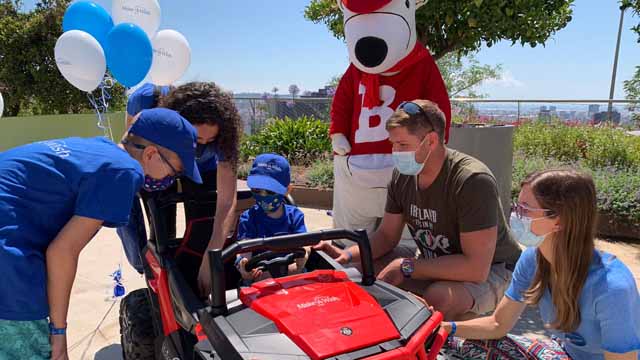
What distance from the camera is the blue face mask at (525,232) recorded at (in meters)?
1.65

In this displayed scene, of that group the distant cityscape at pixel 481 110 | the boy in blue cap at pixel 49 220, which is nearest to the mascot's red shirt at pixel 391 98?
the boy in blue cap at pixel 49 220

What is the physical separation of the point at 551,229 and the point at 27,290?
170 cm

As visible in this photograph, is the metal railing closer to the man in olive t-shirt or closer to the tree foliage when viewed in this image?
the tree foliage

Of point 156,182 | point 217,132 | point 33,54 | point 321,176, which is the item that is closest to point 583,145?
point 321,176

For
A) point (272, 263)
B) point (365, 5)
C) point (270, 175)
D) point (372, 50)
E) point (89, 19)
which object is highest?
point (89, 19)

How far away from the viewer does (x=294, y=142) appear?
825cm

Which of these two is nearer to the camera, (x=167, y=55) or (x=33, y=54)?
(x=167, y=55)

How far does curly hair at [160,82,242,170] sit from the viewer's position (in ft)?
7.17

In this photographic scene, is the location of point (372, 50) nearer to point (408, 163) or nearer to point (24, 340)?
point (408, 163)

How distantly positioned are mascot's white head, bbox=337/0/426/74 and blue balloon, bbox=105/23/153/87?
166 centimetres

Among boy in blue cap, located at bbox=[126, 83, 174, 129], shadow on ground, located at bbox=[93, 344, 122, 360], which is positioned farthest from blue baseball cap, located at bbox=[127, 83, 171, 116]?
shadow on ground, located at bbox=[93, 344, 122, 360]

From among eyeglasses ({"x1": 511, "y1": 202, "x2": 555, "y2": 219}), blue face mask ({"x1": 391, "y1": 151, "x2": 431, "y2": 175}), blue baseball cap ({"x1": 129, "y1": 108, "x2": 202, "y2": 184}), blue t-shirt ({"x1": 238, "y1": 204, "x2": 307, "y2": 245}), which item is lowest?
blue t-shirt ({"x1": 238, "y1": 204, "x2": 307, "y2": 245})

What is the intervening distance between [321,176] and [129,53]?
359 cm

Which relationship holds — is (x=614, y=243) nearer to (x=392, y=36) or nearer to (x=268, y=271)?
(x=392, y=36)
